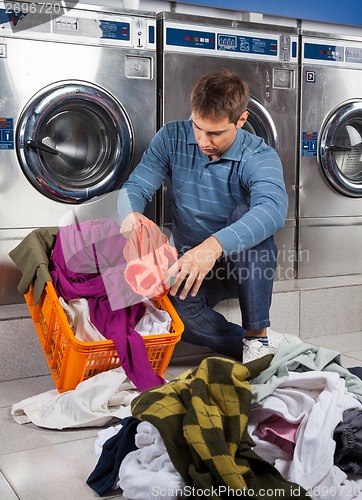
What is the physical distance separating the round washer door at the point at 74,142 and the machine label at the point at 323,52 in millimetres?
1140

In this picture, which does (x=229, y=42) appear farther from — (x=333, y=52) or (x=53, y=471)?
(x=53, y=471)

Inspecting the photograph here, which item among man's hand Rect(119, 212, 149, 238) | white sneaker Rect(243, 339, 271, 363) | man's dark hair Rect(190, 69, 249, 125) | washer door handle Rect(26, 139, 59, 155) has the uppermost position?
man's dark hair Rect(190, 69, 249, 125)

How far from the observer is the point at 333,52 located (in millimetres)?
3652

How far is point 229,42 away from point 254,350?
5.36 ft

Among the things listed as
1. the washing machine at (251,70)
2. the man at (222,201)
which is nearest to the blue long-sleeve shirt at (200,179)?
the man at (222,201)

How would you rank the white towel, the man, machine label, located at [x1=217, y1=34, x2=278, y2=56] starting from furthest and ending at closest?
machine label, located at [x1=217, y1=34, x2=278, y2=56] → the man → the white towel

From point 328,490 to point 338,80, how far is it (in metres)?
2.62

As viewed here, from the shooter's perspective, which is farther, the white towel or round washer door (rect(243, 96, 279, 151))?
round washer door (rect(243, 96, 279, 151))

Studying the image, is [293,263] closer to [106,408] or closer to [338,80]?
[338,80]

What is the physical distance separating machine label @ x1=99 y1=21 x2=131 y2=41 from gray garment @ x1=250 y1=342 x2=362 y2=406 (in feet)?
5.72

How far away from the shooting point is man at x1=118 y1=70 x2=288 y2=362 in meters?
2.39

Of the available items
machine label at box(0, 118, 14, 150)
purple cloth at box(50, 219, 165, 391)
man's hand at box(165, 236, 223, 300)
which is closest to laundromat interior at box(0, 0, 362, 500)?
machine label at box(0, 118, 14, 150)

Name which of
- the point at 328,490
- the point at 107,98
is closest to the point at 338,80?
the point at 107,98

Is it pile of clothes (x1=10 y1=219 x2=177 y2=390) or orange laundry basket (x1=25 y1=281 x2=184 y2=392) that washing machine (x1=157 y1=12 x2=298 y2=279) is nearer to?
pile of clothes (x1=10 y1=219 x2=177 y2=390)
